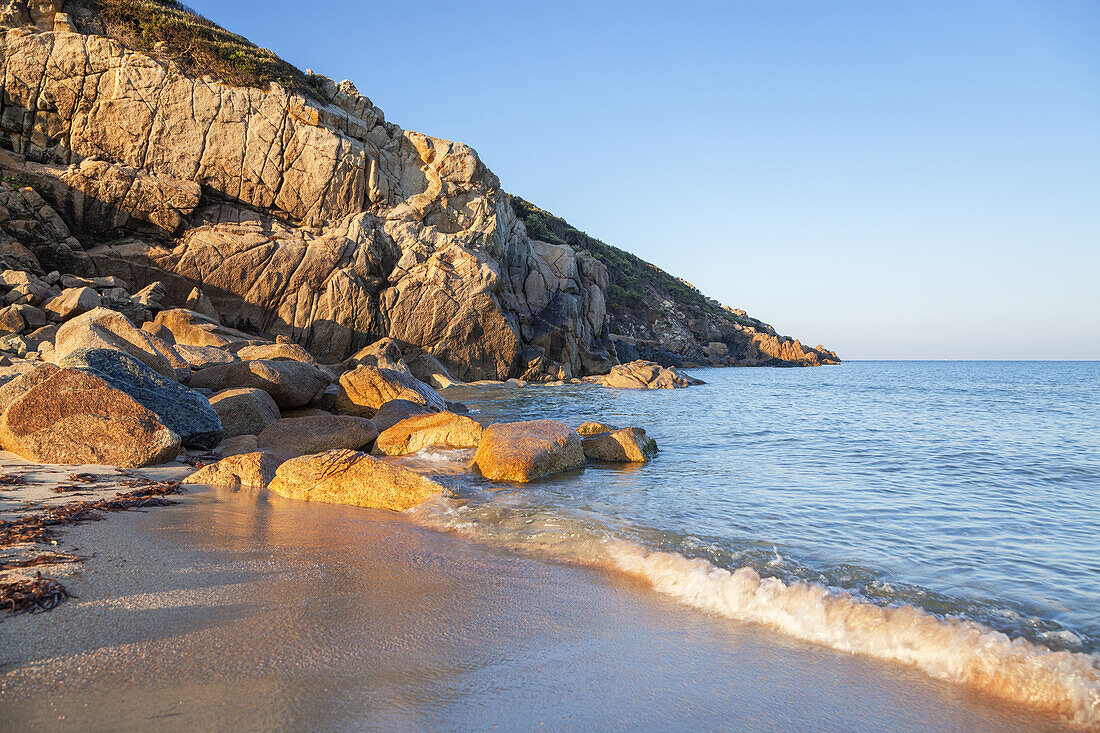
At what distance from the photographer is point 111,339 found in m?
11.2

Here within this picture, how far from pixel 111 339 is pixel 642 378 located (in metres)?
29.1

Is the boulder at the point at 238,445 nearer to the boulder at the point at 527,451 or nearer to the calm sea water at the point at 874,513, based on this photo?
the boulder at the point at 527,451

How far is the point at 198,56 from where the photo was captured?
31.3 meters

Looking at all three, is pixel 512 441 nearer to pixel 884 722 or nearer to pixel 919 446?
pixel 884 722

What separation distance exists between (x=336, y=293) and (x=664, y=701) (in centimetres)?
2887

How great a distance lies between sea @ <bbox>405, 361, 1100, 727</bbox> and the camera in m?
3.66

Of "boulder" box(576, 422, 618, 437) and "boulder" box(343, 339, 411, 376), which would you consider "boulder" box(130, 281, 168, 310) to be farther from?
"boulder" box(576, 422, 618, 437)

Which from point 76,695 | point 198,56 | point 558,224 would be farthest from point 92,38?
point 558,224

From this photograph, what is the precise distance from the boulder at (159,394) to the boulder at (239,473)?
4.38ft

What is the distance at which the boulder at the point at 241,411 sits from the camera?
10148mm

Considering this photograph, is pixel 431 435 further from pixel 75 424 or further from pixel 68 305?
pixel 68 305

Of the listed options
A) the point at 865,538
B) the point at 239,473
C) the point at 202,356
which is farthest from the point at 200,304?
the point at 865,538

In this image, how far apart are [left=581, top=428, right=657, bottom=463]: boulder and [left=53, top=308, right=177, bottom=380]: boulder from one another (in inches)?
331

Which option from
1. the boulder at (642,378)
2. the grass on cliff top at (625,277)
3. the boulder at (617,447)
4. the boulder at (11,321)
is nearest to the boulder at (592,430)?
the boulder at (617,447)
